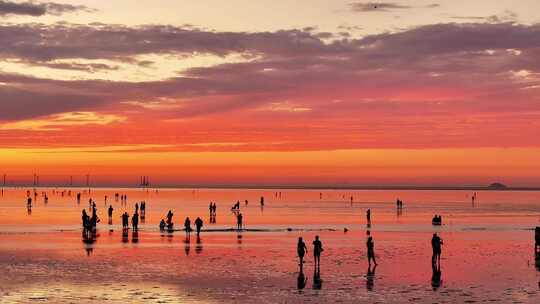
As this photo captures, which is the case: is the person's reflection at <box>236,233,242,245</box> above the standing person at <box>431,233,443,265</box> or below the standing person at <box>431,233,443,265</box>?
below

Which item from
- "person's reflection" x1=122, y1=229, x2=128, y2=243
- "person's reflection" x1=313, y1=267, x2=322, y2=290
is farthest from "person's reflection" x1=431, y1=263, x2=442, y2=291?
"person's reflection" x1=122, y1=229, x2=128, y2=243

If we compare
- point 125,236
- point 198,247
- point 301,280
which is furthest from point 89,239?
point 301,280

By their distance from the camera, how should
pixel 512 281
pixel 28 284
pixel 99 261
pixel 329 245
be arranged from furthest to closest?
1. pixel 329 245
2. pixel 99 261
3. pixel 512 281
4. pixel 28 284

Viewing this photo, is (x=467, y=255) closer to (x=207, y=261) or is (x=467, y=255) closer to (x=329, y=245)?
(x=329, y=245)

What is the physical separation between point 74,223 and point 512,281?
173 ft

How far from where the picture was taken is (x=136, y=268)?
116 feet

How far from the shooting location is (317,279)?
31906 mm

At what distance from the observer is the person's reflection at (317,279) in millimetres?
29808

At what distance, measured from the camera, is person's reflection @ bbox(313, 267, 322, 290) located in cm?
2981

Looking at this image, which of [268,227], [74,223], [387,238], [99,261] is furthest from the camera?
[74,223]

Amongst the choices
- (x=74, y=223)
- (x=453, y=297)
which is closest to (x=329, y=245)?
(x=453, y=297)

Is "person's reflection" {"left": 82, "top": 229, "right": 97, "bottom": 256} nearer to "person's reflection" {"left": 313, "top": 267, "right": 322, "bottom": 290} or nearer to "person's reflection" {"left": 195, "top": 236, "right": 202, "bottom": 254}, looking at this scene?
"person's reflection" {"left": 195, "top": 236, "right": 202, "bottom": 254}

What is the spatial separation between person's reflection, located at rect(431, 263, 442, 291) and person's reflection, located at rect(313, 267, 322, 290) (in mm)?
4699

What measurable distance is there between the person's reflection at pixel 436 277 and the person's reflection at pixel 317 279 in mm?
4699
